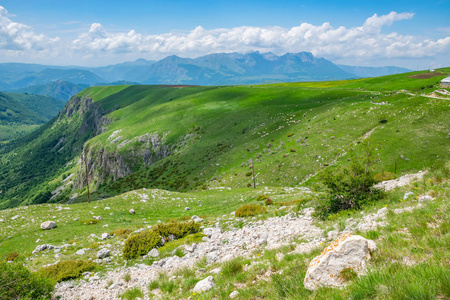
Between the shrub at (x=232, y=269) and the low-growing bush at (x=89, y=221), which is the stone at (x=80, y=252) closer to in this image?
the low-growing bush at (x=89, y=221)

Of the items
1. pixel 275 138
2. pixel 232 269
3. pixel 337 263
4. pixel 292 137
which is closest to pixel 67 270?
pixel 232 269

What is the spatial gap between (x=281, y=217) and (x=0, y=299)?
55.8 feet

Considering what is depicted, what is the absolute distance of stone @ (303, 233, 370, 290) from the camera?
6.29 meters

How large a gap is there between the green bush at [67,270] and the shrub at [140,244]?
92.0 inches

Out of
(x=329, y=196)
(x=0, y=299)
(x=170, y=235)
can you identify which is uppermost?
(x=329, y=196)

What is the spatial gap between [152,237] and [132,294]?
740 centimetres

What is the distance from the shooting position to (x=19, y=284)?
1082 cm

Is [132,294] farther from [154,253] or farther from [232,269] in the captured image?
[154,253]

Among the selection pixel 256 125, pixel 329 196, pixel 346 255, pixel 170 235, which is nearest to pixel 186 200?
pixel 170 235

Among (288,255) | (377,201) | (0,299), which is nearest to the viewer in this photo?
(288,255)

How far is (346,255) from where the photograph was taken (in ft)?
21.7

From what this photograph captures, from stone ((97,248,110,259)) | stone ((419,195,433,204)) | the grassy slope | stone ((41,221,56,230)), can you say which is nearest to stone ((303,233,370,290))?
stone ((419,195,433,204))

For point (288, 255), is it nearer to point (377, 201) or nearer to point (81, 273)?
point (377, 201)

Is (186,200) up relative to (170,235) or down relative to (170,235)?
down
